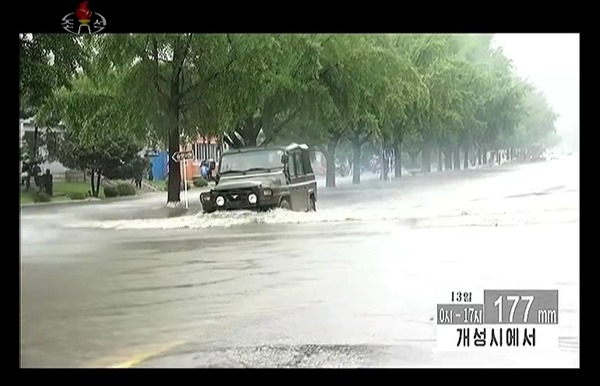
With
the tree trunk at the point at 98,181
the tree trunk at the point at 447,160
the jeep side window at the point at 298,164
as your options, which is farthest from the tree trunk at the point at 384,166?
the tree trunk at the point at 98,181

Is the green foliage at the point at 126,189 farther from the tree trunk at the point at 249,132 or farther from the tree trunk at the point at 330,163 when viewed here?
the tree trunk at the point at 330,163

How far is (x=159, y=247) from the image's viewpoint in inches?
153

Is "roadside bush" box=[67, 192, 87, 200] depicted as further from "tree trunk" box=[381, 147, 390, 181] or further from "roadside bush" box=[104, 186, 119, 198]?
"tree trunk" box=[381, 147, 390, 181]

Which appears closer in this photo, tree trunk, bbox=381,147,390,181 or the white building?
the white building

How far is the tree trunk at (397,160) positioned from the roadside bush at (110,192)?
57.0 inches

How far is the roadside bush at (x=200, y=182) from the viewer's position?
3.88 meters

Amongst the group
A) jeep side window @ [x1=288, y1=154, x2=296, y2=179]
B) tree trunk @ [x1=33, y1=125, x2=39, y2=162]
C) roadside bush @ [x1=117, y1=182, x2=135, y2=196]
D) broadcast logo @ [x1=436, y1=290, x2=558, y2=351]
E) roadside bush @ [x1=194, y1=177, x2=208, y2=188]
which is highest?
tree trunk @ [x1=33, y1=125, x2=39, y2=162]

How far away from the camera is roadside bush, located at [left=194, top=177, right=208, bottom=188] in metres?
3.88

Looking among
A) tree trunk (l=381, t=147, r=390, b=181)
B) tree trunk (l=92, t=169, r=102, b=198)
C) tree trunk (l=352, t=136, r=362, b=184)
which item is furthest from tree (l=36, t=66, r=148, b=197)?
tree trunk (l=381, t=147, r=390, b=181)

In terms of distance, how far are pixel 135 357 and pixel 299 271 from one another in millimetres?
903

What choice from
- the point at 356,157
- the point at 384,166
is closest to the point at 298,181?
the point at 356,157

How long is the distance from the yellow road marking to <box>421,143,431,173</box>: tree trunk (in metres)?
1.57
